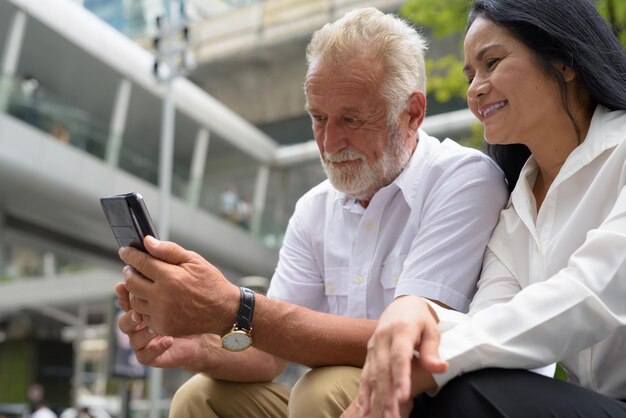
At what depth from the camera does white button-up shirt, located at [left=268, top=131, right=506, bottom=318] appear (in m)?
2.43

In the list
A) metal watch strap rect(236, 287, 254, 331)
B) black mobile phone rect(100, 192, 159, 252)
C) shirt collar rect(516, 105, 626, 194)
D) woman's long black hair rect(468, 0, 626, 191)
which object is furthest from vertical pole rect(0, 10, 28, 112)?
shirt collar rect(516, 105, 626, 194)

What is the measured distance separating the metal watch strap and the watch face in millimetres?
22

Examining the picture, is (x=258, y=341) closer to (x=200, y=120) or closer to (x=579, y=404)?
(x=579, y=404)

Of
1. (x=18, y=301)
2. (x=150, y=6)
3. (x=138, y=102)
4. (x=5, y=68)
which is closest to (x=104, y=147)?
(x=5, y=68)

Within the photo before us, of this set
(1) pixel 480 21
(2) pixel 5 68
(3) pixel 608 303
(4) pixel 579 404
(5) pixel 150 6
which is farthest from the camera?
(5) pixel 150 6

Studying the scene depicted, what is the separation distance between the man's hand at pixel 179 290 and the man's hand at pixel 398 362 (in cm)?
59

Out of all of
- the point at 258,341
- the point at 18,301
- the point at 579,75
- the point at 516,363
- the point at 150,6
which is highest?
the point at 150,6

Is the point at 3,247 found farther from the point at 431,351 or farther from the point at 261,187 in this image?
the point at 431,351

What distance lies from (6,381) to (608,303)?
3150cm

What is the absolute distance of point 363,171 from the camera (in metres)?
2.79

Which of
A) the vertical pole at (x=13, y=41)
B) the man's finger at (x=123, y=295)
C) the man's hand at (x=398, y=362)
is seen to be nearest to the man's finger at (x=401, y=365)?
the man's hand at (x=398, y=362)

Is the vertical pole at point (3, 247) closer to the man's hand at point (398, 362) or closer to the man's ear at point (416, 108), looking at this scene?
the man's ear at point (416, 108)

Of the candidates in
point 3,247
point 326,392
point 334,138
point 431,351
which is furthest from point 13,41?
point 431,351

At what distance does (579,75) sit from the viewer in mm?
2225
